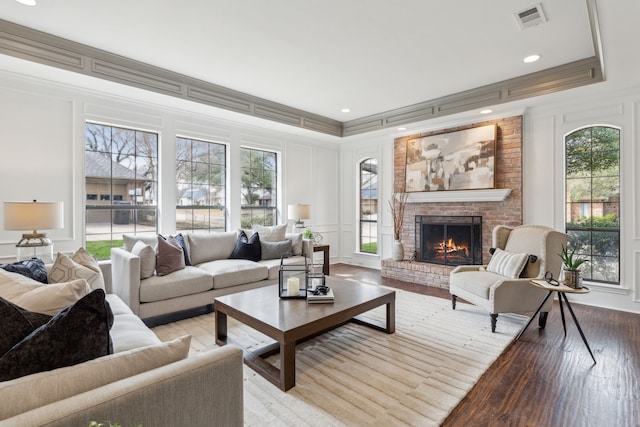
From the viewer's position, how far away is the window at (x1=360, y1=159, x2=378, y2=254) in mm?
6383

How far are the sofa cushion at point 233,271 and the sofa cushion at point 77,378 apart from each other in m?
2.53

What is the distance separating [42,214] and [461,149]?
520cm

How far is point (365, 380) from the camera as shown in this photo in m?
2.28

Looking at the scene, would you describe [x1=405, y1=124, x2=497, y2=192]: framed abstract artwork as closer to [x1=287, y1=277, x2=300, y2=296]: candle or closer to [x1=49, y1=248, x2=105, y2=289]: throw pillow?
[x1=287, y1=277, x2=300, y2=296]: candle

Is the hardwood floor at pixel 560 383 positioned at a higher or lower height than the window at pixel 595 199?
lower

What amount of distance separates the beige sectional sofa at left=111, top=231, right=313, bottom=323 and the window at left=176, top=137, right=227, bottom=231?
0.71 metres

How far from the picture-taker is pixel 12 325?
110 cm

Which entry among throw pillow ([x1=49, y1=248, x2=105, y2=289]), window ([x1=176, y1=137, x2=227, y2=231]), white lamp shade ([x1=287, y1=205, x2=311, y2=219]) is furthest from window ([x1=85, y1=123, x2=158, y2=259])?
white lamp shade ([x1=287, y1=205, x2=311, y2=219])

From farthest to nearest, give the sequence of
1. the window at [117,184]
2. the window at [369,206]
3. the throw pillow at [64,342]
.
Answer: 1. the window at [369,206]
2. the window at [117,184]
3. the throw pillow at [64,342]

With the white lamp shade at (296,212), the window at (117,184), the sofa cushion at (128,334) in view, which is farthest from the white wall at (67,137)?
the sofa cushion at (128,334)

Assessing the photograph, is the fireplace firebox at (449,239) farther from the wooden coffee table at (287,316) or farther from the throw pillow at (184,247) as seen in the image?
the throw pillow at (184,247)

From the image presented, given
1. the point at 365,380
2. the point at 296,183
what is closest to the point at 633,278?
the point at 365,380

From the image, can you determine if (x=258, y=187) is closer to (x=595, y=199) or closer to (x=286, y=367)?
(x=286, y=367)

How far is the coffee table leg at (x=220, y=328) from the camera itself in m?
2.82
